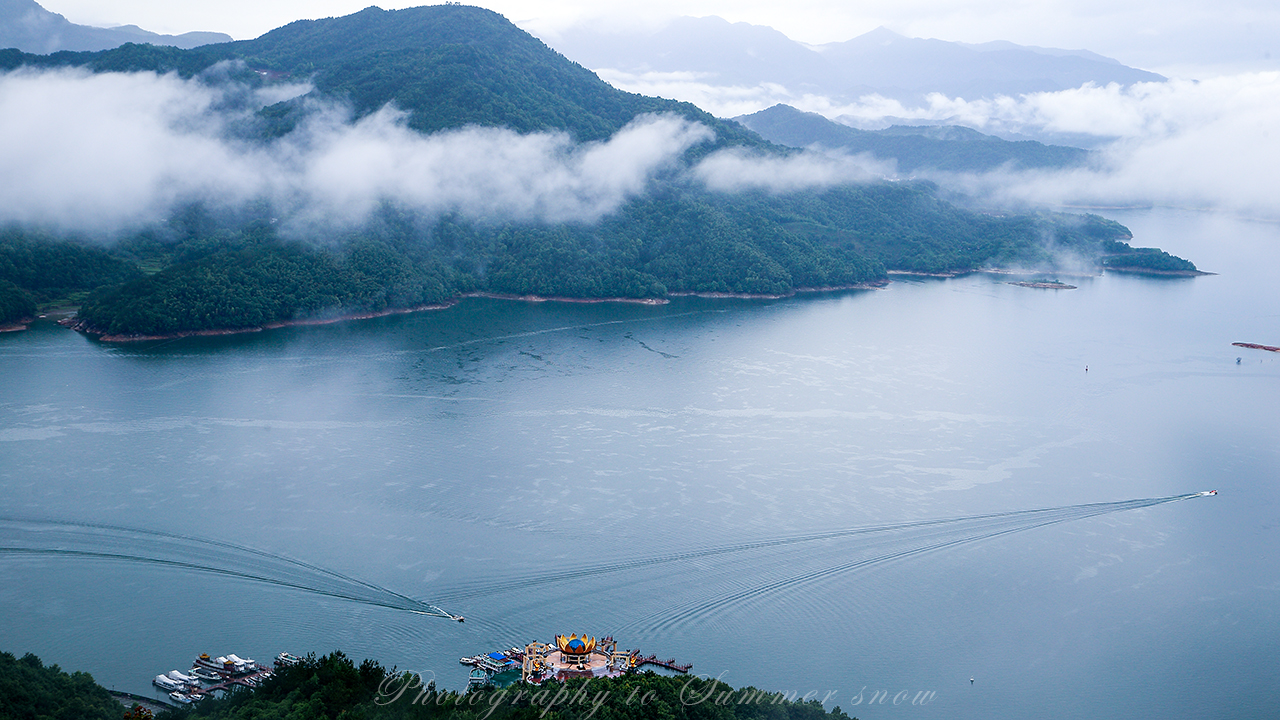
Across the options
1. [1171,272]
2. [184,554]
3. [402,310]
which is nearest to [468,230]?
[402,310]

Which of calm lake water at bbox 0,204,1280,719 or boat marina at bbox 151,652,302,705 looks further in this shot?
calm lake water at bbox 0,204,1280,719

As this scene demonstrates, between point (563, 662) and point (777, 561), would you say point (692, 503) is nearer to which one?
point (777, 561)

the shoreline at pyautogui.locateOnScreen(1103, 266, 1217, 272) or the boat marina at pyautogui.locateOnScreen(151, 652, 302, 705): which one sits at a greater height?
the shoreline at pyautogui.locateOnScreen(1103, 266, 1217, 272)

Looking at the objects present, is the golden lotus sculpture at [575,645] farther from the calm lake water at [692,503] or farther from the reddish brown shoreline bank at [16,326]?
the reddish brown shoreline bank at [16,326]

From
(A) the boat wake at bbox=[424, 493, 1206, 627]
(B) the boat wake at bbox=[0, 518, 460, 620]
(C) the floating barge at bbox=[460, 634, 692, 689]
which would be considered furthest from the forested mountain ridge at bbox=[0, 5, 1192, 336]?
(C) the floating barge at bbox=[460, 634, 692, 689]

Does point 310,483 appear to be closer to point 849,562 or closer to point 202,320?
point 849,562

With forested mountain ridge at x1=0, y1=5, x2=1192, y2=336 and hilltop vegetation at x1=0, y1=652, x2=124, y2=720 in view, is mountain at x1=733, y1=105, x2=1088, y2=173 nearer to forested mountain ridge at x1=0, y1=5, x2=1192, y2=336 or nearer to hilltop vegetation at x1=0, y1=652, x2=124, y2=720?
forested mountain ridge at x1=0, y1=5, x2=1192, y2=336

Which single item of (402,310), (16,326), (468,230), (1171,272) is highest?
(468,230)
